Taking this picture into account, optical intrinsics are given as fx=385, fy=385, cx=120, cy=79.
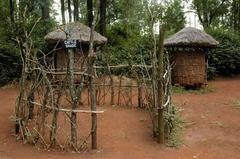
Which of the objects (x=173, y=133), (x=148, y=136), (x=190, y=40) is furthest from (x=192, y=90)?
(x=148, y=136)

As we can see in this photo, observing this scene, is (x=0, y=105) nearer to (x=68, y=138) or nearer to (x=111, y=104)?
(x=111, y=104)

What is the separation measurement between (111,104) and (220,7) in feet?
50.6

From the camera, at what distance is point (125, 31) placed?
2073 cm

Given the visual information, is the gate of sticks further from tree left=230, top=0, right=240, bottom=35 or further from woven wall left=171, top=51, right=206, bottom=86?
tree left=230, top=0, right=240, bottom=35

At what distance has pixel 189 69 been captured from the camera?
13578mm

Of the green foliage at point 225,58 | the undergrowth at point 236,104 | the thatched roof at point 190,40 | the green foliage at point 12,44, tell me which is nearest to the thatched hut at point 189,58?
the thatched roof at point 190,40

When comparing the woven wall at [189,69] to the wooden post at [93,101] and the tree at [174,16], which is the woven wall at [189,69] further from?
the tree at [174,16]

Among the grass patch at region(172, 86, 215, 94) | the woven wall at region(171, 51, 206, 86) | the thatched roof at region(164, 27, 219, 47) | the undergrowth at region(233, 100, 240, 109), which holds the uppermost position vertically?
the thatched roof at region(164, 27, 219, 47)

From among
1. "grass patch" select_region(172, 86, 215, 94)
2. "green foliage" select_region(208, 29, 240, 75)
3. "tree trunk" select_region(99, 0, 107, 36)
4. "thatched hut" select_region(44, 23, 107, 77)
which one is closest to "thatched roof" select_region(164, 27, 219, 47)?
"grass patch" select_region(172, 86, 215, 94)

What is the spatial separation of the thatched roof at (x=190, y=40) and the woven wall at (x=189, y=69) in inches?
16.9

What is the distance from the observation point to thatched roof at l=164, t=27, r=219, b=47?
13.2 meters

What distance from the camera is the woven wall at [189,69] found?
13.6m

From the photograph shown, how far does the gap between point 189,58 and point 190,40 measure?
710mm

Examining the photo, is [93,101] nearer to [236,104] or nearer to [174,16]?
[236,104]
